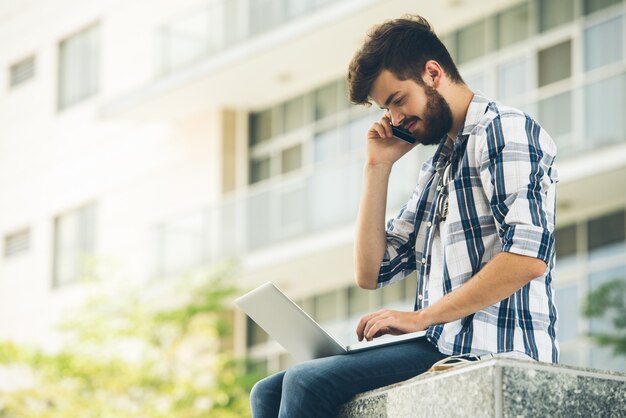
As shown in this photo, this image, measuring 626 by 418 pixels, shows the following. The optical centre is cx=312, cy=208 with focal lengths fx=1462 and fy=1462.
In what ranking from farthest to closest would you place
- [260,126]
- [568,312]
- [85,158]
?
[85,158] < [260,126] < [568,312]

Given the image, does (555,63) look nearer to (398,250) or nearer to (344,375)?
(398,250)

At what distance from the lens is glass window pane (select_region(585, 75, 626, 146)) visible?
16.9m

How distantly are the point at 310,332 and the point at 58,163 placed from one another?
919 inches

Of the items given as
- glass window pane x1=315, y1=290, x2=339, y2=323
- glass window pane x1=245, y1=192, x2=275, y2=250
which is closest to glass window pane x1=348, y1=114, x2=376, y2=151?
glass window pane x1=245, y1=192, x2=275, y2=250

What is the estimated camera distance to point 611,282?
16.8 m

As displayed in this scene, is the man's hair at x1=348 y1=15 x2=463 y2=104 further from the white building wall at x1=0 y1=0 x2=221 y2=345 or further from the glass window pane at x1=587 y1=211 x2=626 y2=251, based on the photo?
the white building wall at x1=0 y1=0 x2=221 y2=345

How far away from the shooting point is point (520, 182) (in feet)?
13.5

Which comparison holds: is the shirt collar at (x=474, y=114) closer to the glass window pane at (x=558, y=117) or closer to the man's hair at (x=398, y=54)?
the man's hair at (x=398, y=54)

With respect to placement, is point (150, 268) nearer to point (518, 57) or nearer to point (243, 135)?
point (243, 135)

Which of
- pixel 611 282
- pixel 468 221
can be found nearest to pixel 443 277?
pixel 468 221

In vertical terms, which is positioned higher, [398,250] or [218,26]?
[218,26]

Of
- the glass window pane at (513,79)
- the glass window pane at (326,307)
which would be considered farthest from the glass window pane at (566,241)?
the glass window pane at (326,307)

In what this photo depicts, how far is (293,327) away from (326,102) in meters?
18.2

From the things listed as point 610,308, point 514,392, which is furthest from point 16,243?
point 514,392
